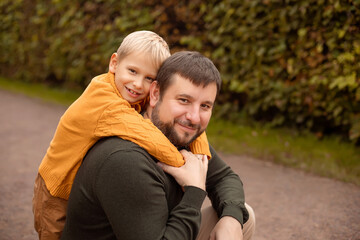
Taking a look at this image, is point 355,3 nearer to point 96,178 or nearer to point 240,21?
point 240,21

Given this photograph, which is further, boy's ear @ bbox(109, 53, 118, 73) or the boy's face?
boy's ear @ bbox(109, 53, 118, 73)

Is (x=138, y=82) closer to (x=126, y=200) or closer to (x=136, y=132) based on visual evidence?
(x=136, y=132)

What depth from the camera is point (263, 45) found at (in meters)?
5.45

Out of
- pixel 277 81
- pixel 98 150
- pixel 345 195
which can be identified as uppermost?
pixel 98 150

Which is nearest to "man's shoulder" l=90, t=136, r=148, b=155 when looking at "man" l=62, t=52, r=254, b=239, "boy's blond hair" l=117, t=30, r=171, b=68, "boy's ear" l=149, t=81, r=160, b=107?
"man" l=62, t=52, r=254, b=239

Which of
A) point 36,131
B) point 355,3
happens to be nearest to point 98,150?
point 355,3

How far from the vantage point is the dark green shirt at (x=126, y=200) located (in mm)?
1612

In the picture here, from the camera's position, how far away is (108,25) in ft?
23.8

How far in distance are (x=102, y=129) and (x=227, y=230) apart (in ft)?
2.61

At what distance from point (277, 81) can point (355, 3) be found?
1.38 m

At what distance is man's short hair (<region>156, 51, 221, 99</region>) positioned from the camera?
1.95 meters

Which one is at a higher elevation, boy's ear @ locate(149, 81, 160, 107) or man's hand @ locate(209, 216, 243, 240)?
boy's ear @ locate(149, 81, 160, 107)

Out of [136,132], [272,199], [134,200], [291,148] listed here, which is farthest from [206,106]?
[291,148]

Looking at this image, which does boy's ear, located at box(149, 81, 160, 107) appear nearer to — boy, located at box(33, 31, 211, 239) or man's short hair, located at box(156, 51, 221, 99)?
man's short hair, located at box(156, 51, 221, 99)
